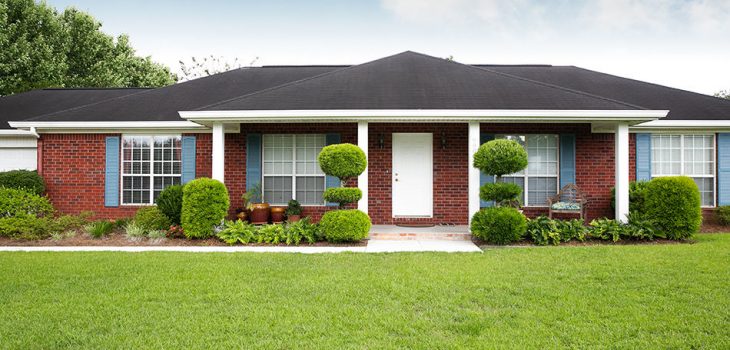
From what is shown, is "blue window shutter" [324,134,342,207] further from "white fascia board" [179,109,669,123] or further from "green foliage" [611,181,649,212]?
"green foliage" [611,181,649,212]

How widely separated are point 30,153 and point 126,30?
54.8ft

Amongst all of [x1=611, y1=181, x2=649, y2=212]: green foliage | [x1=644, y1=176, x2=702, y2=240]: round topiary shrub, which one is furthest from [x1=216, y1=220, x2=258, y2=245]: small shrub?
[x1=611, y1=181, x2=649, y2=212]: green foliage

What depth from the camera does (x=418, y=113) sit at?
962 centimetres

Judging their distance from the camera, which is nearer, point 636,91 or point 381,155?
point 381,155

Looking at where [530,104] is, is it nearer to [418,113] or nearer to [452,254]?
[418,113]

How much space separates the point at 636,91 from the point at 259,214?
34.7 feet

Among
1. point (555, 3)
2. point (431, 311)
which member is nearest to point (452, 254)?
point (431, 311)

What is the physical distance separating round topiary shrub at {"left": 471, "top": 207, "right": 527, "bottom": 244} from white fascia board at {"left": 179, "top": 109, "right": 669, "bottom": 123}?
80.4 inches

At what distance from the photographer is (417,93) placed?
10516 millimetres

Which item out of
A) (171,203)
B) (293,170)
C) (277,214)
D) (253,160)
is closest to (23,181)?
(171,203)

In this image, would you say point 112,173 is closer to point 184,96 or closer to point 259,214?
point 184,96

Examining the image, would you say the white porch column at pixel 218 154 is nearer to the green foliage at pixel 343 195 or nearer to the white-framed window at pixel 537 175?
the green foliage at pixel 343 195

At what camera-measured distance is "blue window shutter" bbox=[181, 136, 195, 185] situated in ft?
38.1

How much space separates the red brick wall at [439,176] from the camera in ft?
37.6
